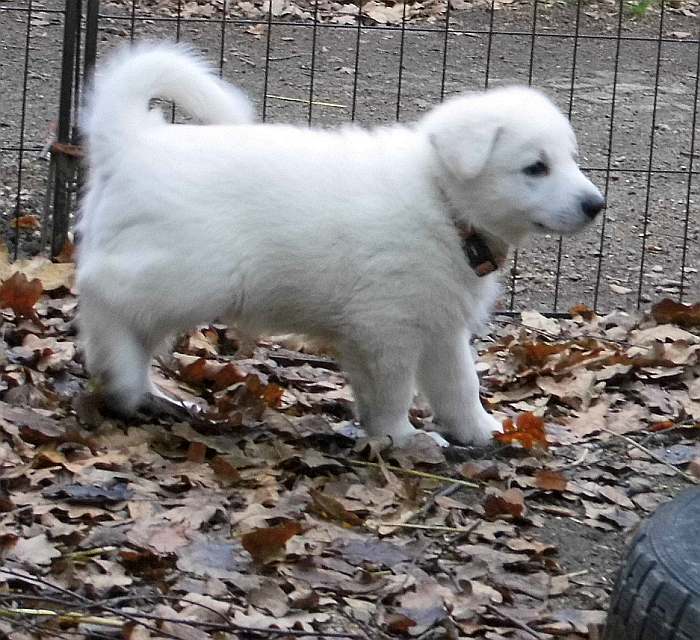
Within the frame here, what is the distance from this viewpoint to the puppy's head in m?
3.81

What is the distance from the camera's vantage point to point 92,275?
3.79 m

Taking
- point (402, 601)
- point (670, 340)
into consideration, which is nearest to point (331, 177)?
point (402, 601)

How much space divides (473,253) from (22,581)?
169 cm

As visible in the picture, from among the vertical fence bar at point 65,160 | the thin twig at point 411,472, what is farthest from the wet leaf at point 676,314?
the vertical fence bar at point 65,160

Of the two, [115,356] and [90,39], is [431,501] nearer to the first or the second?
[115,356]

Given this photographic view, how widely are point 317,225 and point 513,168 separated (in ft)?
1.94

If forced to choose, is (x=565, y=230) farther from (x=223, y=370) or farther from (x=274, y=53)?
(x=274, y=53)

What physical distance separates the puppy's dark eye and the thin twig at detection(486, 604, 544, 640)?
1.44 metres

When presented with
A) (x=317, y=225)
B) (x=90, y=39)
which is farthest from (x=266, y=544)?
(x=90, y=39)

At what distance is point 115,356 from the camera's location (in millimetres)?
3811

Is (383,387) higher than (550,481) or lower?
higher

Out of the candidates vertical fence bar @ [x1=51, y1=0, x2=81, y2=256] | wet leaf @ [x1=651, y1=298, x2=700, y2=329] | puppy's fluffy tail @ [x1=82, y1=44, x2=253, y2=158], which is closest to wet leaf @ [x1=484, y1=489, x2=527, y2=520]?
puppy's fluffy tail @ [x1=82, y1=44, x2=253, y2=158]

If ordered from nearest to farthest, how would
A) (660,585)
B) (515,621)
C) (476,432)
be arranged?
(660,585) → (515,621) → (476,432)

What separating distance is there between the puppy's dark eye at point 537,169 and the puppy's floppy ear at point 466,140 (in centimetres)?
13
